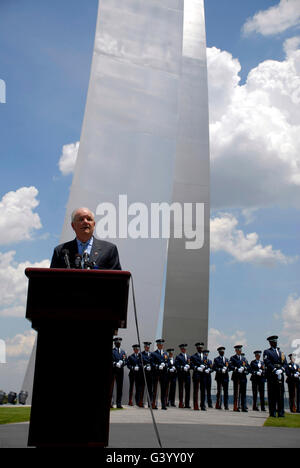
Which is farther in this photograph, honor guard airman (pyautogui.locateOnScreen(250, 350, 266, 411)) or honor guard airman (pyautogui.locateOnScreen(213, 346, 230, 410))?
honor guard airman (pyautogui.locateOnScreen(213, 346, 230, 410))

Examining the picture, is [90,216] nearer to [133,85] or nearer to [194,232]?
[133,85]

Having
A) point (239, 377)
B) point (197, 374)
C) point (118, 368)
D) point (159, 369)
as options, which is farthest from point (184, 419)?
point (239, 377)

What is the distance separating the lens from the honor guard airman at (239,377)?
11688 millimetres

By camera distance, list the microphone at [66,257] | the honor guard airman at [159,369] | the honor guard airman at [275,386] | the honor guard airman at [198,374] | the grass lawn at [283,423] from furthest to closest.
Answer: the honor guard airman at [198,374], the honor guard airman at [159,369], the honor guard airman at [275,386], the grass lawn at [283,423], the microphone at [66,257]

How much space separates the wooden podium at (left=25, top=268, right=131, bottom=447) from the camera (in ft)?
7.19

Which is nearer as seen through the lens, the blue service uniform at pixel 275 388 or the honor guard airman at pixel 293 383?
the blue service uniform at pixel 275 388

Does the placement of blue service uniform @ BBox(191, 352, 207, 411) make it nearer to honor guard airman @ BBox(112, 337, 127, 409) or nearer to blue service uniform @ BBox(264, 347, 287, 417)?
honor guard airman @ BBox(112, 337, 127, 409)

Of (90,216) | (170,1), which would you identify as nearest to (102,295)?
(90,216)

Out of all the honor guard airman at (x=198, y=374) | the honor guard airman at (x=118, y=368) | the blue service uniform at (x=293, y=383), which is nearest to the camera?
the honor guard airman at (x=118, y=368)

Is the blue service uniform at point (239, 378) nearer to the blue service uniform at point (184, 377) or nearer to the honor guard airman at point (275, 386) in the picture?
the blue service uniform at point (184, 377)

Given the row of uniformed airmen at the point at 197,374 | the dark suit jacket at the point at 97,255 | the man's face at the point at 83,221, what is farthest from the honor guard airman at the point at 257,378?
the man's face at the point at 83,221

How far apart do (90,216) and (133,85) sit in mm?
12437

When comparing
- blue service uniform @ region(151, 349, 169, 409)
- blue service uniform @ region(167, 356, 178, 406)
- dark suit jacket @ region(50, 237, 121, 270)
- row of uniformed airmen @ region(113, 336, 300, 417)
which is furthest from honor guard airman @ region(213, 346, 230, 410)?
dark suit jacket @ region(50, 237, 121, 270)

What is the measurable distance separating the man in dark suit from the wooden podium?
0.32m
